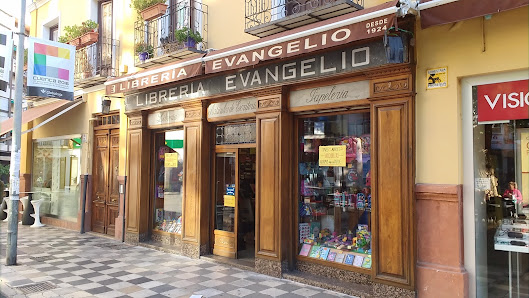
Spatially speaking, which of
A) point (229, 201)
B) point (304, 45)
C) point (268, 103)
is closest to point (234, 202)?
point (229, 201)

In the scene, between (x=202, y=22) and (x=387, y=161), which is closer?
(x=387, y=161)

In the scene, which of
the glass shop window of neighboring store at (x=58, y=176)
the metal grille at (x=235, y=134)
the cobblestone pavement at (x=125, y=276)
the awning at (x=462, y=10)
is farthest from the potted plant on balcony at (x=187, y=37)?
the glass shop window of neighboring store at (x=58, y=176)

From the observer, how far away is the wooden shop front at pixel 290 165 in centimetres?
531

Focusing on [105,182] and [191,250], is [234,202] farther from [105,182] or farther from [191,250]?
[105,182]

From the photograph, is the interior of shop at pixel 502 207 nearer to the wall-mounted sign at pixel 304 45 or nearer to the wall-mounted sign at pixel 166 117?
the wall-mounted sign at pixel 304 45

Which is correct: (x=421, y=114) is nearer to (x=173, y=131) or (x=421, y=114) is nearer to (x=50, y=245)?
(x=173, y=131)

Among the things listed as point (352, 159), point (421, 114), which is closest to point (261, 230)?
point (352, 159)

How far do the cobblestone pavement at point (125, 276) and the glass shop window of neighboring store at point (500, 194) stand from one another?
195 cm

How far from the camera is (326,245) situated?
6.46 m

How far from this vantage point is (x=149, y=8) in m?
8.77

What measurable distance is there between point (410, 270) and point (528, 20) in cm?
315

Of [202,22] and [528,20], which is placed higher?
[202,22]

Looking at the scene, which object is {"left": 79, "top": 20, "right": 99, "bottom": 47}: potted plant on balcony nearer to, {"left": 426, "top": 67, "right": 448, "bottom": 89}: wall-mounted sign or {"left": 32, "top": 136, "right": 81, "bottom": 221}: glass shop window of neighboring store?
{"left": 32, "top": 136, "right": 81, "bottom": 221}: glass shop window of neighboring store

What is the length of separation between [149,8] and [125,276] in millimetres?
5546
